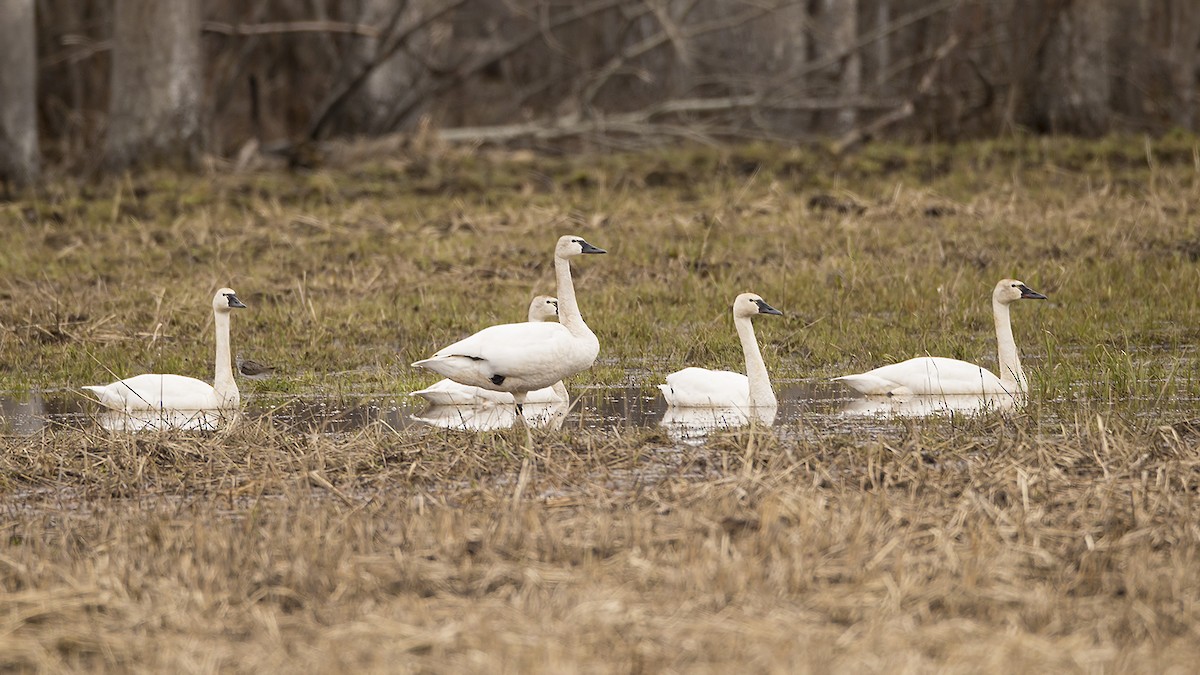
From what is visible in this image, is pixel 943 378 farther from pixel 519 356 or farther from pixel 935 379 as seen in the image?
pixel 519 356

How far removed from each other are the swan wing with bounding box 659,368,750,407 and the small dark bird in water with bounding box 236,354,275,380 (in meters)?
2.51

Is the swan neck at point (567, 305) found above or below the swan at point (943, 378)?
above

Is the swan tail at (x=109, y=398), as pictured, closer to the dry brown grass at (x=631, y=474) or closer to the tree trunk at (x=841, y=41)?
the dry brown grass at (x=631, y=474)

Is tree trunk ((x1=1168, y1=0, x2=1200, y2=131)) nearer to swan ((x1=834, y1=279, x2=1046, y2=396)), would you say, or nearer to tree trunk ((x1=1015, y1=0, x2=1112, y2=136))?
tree trunk ((x1=1015, y1=0, x2=1112, y2=136))

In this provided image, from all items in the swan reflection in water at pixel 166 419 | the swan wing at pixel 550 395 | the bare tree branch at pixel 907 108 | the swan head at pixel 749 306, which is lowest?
the swan reflection in water at pixel 166 419

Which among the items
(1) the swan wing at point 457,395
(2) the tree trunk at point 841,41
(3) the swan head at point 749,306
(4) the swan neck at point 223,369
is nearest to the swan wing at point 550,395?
(1) the swan wing at point 457,395

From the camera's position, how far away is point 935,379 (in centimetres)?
805

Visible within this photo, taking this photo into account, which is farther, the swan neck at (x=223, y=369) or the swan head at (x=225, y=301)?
the swan head at (x=225, y=301)

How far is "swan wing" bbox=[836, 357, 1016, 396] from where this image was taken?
805cm

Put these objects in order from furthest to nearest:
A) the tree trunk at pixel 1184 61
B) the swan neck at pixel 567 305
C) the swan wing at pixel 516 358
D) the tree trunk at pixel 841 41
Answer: the tree trunk at pixel 841 41
the tree trunk at pixel 1184 61
the swan neck at pixel 567 305
the swan wing at pixel 516 358

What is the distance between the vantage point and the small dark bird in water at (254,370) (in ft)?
30.3

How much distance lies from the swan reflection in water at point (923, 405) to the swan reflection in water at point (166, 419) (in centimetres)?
299

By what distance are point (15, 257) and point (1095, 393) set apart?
8.31 meters

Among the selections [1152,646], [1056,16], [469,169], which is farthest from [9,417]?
[1056,16]
